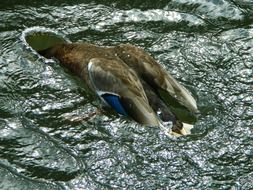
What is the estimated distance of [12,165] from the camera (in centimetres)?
507

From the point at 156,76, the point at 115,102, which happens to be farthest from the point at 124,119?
the point at 156,76

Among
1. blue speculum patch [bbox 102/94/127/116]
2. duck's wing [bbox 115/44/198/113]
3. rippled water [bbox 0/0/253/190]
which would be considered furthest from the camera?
duck's wing [bbox 115/44/198/113]

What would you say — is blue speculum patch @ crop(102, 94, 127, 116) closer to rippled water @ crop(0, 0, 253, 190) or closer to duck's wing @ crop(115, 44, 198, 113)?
rippled water @ crop(0, 0, 253, 190)

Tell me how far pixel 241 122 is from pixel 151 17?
1934 millimetres

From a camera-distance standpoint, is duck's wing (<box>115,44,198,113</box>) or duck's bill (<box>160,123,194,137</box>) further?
duck's wing (<box>115,44,198,113</box>)

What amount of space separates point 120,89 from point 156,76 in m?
0.37

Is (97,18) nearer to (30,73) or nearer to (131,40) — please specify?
(131,40)

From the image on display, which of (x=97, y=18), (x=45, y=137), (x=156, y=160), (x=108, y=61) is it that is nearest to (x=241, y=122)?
(x=156, y=160)

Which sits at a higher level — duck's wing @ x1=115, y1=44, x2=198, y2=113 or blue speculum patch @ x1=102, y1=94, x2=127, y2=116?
duck's wing @ x1=115, y1=44, x2=198, y2=113

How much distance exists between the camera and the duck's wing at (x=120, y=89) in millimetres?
5367

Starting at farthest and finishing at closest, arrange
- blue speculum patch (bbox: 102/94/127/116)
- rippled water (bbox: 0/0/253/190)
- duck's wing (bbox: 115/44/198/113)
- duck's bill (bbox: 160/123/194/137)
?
1. duck's wing (bbox: 115/44/198/113)
2. blue speculum patch (bbox: 102/94/127/116)
3. duck's bill (bbox: 160/123/194/137)
4. rippled water (bbox: 0/0/253/190)

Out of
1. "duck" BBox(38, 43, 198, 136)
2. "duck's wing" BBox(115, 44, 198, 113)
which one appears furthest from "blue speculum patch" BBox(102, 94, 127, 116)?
"duck's wing" BBox(115, 44, 198, 113)

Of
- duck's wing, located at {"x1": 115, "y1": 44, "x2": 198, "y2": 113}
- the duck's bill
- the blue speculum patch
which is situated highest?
duck's wing, located at {"x1": 115, "y1": 44, "x2": 198, "y2": 113}

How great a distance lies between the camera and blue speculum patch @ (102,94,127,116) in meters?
5.48
